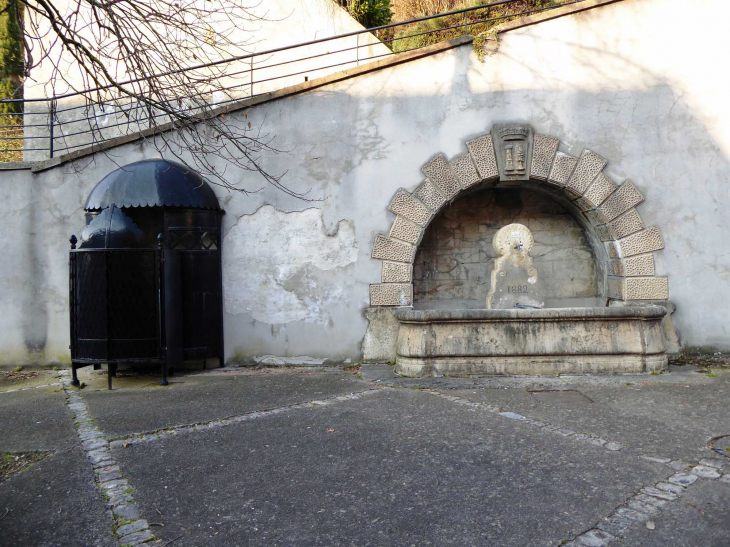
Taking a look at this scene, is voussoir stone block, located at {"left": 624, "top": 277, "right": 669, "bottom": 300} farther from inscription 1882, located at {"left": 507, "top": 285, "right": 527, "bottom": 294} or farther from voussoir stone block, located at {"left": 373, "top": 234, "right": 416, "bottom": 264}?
voussoir stone block, located at {"left": 373, "top": 234, "right": 416, "bottom": 264}

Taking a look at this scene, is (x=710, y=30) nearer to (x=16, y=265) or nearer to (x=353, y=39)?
(x=353, y=39)

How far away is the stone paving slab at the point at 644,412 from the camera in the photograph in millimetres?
3766

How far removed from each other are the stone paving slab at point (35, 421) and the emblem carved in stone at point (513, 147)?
5.64 metres

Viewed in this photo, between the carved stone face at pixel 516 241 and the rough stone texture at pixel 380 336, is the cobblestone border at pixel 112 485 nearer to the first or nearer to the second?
the rough stone texture at pixel 380 336

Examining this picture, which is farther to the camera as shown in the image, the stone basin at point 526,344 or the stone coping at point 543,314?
the stone basin at point 526,344

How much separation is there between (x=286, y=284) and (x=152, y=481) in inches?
156

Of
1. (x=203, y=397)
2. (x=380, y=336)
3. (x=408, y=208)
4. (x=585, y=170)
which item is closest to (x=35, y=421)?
(x=203, y=397)

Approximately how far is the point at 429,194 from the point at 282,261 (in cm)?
214

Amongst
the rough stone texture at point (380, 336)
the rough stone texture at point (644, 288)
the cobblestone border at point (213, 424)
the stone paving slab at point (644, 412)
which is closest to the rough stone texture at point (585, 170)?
the rough stone texture at point (644, 288)

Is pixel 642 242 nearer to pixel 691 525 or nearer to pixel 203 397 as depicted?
pixel 691 525

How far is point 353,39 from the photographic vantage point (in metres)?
11.1

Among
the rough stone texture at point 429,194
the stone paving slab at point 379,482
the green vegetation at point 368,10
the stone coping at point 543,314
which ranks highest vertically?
the green vegetation at point 368,10

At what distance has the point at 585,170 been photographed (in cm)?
682

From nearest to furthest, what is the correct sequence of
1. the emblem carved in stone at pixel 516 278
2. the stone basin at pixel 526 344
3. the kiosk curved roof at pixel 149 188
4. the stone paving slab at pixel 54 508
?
the stone paving slab at pixel 54 508 < the stone basin at pixel 526 344 < the kiosk curved roof at pixel 149 188 < the emblem carved in stone at pixel 516 278
